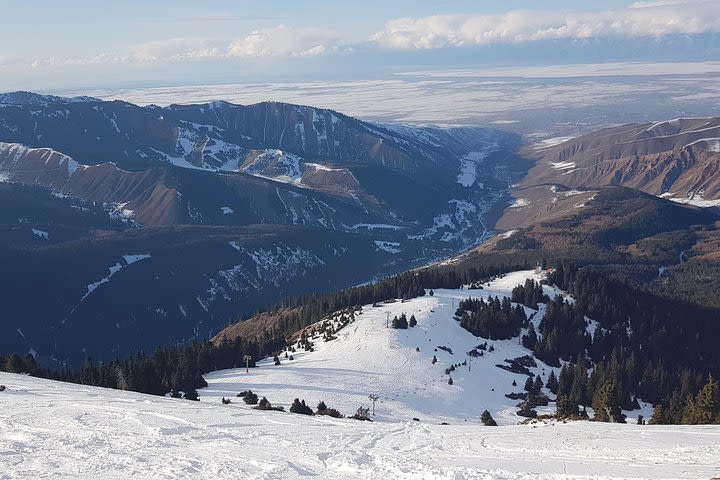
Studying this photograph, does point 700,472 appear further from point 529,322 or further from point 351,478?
point 529,322

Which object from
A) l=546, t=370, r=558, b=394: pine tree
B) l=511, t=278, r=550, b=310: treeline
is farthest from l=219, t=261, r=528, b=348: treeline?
l=546, t=370, r=558, b=394: pine tree

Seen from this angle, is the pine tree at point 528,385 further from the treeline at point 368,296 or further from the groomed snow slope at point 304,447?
the groomed snow slope at point 304,447

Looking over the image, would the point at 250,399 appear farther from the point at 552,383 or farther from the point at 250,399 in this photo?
the point at 552,383

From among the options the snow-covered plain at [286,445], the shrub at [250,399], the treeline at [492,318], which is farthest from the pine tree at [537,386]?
the shrub at [250,399]

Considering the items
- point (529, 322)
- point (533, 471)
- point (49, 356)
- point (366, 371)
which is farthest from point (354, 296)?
point (533, 471)

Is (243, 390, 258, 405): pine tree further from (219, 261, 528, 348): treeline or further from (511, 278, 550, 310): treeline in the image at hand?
(511, 278, 550, 310): treeline

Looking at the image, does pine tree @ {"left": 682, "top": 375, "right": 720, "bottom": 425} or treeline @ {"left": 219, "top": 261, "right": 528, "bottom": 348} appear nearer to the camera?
pine tree @ {"left": 682, "top": 375, "right": 720, "bottom": 425}
